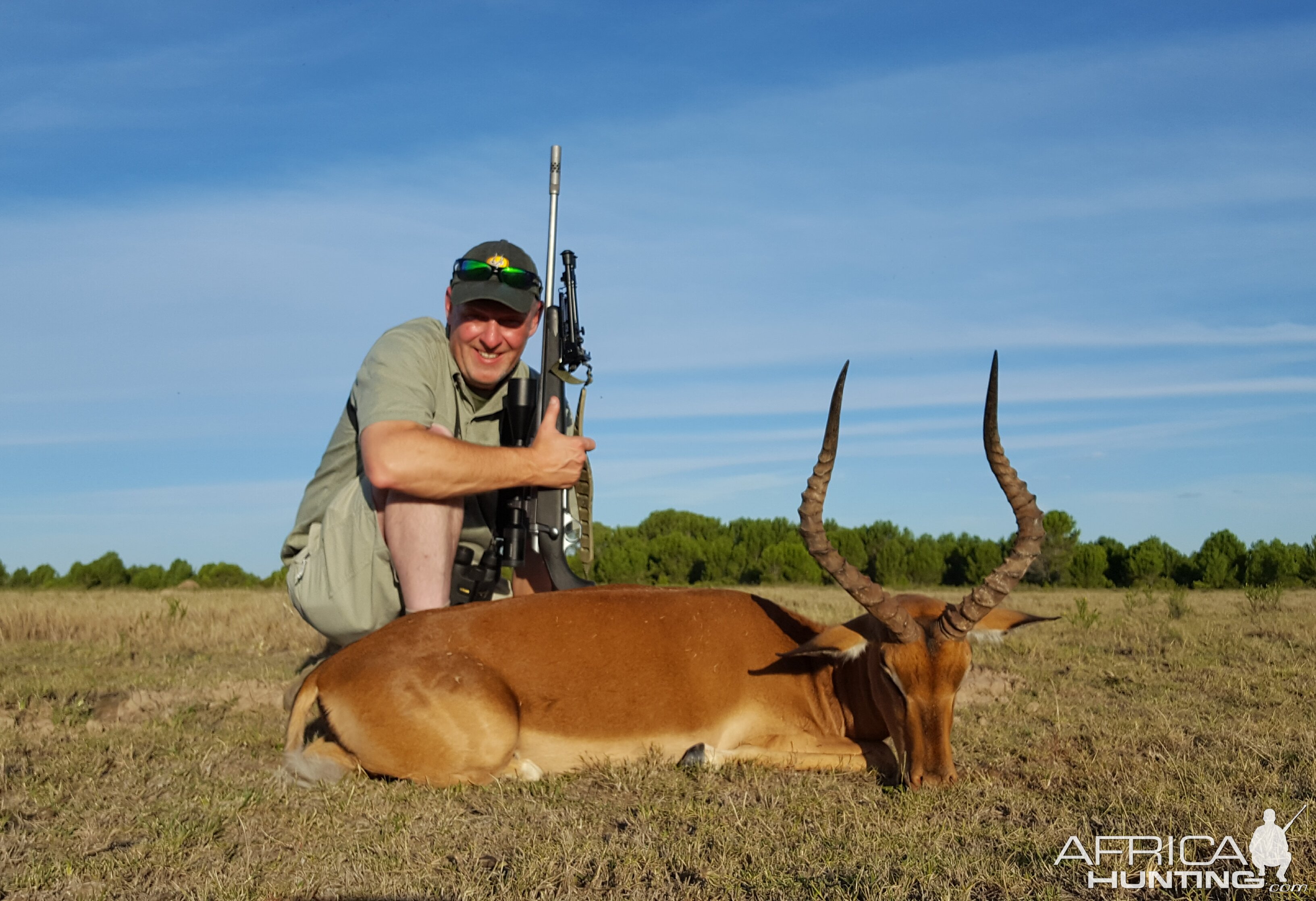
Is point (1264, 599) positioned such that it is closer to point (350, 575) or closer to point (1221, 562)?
point (350, 575)

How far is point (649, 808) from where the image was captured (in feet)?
14.2

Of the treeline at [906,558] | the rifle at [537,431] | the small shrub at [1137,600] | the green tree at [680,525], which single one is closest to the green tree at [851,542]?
the treeline at [906,558]

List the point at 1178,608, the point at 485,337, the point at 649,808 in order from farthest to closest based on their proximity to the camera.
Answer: the point at 1178,608
the point at 485,337
the point at 649,808

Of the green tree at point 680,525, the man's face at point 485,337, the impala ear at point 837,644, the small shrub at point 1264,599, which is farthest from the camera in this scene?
the green tree at point 680,525

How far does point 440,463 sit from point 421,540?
588mm

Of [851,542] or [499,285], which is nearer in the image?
[499,285]

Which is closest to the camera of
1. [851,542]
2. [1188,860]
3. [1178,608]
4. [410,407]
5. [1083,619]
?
[1188,860]

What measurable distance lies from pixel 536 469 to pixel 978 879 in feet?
11.3

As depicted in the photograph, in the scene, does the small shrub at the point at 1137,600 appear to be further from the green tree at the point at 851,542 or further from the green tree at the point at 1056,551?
the green tree at the point at 851,542

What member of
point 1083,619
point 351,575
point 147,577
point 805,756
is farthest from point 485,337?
point 147,577

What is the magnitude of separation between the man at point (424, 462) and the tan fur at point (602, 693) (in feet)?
2.19

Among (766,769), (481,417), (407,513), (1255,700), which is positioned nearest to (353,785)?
(407,513)

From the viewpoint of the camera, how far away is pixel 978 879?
329cm

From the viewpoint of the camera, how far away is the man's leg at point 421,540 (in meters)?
5.89
